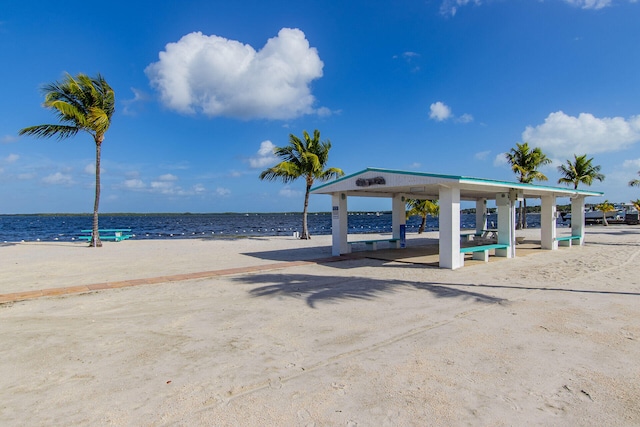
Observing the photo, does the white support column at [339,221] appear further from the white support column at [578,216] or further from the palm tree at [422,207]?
the palm tree at [422,207]

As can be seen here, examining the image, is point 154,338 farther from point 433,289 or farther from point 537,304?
point 537,304

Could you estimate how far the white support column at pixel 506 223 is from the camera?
14258 millimetres

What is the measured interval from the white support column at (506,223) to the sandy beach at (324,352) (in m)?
4.52

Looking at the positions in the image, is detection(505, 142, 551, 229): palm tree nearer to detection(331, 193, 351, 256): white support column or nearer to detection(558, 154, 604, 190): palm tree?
detection(558, 154, 604, 190): palm tree

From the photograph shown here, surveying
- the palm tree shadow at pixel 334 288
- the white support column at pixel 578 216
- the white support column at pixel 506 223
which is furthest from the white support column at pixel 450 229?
the white support column at pixel 578 216

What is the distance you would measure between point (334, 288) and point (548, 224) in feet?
43.2

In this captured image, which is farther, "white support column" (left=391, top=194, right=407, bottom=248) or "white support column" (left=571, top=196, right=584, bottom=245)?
"white support column" (left=571, top=196, right=584, bottom=245)

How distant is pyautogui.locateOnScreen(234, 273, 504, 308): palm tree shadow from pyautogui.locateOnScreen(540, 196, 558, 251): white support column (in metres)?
10.9

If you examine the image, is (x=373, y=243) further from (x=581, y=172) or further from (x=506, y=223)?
(x=581, y=172)

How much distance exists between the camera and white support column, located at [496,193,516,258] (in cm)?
1426

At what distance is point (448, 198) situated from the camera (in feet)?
37.8

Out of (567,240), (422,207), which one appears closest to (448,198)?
(567,240)

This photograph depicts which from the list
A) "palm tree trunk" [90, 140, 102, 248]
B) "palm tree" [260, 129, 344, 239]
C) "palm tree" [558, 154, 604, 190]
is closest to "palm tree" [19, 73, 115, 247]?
"palm tree trunk" [90, 140, 102, 248]

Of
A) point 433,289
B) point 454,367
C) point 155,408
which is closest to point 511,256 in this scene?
point 433,289
